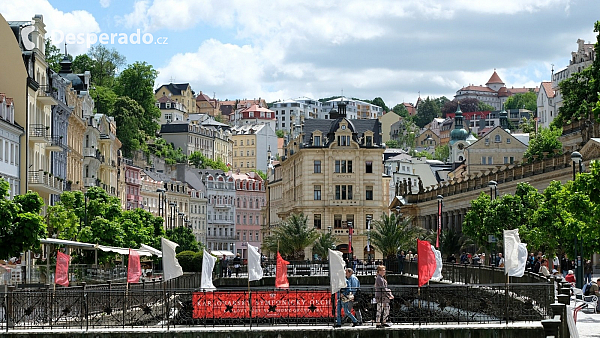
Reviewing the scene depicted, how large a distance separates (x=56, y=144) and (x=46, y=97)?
16.5ft

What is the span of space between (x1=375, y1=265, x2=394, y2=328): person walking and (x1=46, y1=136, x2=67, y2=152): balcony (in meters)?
46.2

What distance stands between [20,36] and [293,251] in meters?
38.6

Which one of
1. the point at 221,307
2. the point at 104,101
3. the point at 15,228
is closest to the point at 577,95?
the point at 15,228

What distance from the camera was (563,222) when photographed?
5181 cm

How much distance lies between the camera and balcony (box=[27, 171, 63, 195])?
69.9m

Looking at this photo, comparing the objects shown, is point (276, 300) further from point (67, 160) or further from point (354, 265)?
point (67, 160)

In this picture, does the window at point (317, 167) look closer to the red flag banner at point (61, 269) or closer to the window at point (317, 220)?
the window at point (317, 220)

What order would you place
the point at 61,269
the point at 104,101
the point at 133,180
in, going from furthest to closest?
1. the point at 104,101
2. the point at 133,180
3. the point at 61,269

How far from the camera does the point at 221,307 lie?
35875 millimetres

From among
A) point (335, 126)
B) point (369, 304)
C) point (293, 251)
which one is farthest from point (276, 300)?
point (335, 126)

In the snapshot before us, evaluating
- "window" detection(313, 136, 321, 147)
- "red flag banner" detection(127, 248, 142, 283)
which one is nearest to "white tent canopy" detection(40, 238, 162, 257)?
"red flag banner" detection(127, 248, 142, 283)

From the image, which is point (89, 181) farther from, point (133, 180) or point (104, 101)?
point (104, 101)

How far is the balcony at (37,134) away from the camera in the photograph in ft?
228

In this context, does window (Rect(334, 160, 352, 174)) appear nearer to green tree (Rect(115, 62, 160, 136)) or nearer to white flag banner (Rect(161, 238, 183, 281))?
green tree (Rect(115, 62, 160, 136))
